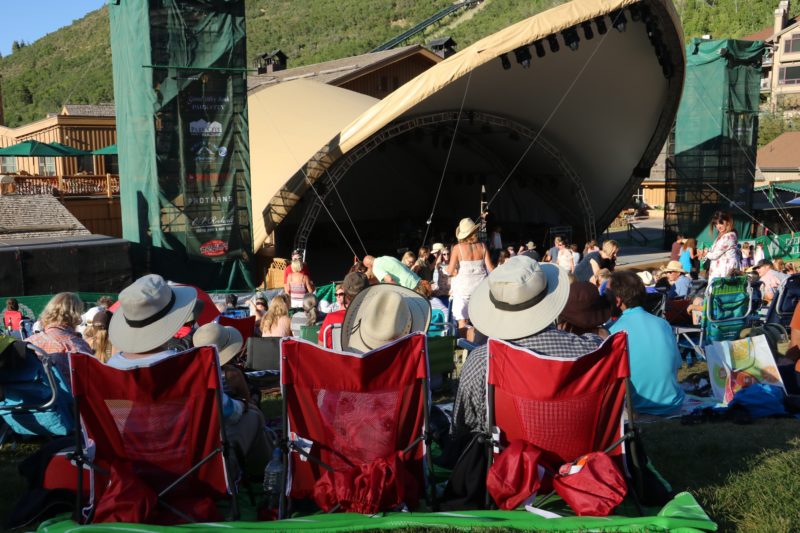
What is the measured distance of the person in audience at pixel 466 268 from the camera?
8195mm

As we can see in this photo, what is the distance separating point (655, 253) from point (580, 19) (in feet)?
32.6

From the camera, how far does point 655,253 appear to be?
73.5ft

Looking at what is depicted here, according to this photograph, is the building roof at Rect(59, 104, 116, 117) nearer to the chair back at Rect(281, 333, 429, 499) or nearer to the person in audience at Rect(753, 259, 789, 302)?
the person in audience at Rect(753, 259, 789, 302)

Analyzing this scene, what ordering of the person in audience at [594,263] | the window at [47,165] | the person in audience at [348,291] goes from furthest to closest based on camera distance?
the window at [47,165]
the person in audience at [594,263]
the person in audience at [348,291]

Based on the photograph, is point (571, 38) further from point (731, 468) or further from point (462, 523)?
point (462, 523)

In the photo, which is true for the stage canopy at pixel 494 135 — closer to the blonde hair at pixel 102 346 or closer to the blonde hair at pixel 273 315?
the blonde hair at pixel 273 315

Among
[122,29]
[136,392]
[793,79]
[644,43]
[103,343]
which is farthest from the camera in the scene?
[793,79]

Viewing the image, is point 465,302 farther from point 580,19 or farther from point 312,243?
point 312,243

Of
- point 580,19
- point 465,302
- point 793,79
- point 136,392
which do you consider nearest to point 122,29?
point 580,19

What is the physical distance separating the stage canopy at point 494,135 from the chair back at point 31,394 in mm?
10014

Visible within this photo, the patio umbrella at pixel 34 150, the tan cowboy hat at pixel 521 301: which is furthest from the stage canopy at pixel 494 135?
the tan cowboy hat at pixel 521 301

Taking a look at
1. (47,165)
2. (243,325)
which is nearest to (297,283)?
(243,325)

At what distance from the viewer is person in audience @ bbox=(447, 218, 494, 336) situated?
8.20 meters

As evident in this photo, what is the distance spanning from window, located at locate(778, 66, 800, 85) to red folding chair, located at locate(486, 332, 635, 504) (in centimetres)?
5923
